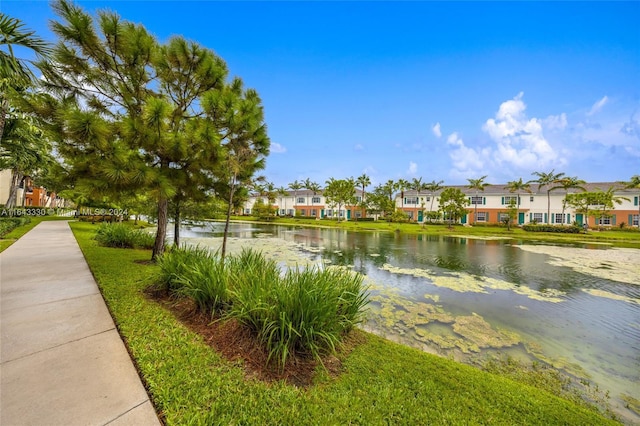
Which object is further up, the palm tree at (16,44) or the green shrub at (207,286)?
the palm tree at (16,44)

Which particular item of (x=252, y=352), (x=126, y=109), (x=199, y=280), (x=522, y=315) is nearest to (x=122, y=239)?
(x=126, y=109)

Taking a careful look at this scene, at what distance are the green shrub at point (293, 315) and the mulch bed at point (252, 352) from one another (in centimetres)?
9

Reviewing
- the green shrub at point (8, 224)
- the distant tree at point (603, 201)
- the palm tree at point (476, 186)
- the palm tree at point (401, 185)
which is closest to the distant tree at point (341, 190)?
the palm tree at point (401, 185)

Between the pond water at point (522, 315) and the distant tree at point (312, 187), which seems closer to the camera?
the pond water at point (522, 315)

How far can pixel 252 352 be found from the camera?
312cm

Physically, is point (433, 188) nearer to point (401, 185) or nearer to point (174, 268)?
point (401, 185)

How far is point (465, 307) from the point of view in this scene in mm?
6277

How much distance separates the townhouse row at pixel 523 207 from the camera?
34.5 metres

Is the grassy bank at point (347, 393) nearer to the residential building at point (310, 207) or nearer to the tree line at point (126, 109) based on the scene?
the tree line at point (126, 109)

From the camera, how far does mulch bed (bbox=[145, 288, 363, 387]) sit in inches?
111

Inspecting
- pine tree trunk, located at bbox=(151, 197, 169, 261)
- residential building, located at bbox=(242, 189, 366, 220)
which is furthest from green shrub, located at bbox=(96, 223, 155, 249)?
residential building, located at bbox=(242, 189, 366, 220)

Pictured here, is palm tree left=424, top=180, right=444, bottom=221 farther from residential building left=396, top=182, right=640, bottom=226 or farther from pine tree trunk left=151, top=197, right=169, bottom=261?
pine tree trunk left=151, top=197, right=169, bottom=261

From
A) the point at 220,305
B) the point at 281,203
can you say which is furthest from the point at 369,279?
the point at 281,203

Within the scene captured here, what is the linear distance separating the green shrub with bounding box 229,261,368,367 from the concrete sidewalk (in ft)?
4.04
